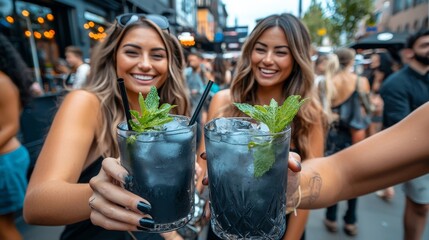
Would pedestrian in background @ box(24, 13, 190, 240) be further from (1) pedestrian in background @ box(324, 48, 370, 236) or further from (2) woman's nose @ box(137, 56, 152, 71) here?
(1) pedestrian in background @ box(324, 48, 370, 236)

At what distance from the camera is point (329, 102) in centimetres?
381

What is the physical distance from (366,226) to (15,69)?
4570mm

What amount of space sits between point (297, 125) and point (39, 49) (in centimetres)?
715

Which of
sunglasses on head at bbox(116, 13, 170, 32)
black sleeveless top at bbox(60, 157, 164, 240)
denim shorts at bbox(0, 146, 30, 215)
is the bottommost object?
denim shorts at bbox(0, 146, 30, 215)

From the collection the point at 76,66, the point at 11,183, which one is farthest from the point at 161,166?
the point at 76,66

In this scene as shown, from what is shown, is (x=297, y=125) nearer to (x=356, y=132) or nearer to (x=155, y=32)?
(x=155, y=32)

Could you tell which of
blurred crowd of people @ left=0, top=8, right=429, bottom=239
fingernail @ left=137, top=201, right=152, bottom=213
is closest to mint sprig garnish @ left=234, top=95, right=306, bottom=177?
fingernail @ left=137, top=201, right=152, bottom=213

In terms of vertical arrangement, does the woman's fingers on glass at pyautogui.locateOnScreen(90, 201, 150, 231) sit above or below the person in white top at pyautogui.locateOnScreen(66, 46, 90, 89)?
below

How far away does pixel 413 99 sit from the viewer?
9.89ft

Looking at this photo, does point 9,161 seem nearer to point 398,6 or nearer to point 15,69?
point 15,69


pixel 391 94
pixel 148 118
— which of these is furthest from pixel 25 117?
pixel 391 94

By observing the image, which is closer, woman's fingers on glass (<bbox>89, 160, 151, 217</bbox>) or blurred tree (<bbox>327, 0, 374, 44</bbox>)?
woman's fingers on glass (<bbox>89, 160, 151, 217</bbox>)

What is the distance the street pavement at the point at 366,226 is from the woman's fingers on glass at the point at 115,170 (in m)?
3.08

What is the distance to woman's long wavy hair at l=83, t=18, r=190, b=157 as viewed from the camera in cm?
160
